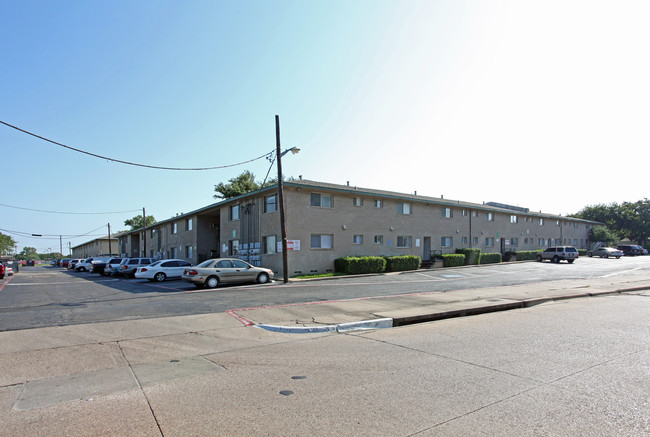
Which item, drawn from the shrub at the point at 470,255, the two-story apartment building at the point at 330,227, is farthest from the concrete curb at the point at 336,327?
the shrub at the point at 470,255

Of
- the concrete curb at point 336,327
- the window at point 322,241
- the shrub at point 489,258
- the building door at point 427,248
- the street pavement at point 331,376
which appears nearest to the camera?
the street pavement at point 331,376

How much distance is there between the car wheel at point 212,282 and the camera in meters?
19.2

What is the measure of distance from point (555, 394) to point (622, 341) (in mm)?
3942

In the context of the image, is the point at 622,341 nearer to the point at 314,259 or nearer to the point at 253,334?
the point at 253,334

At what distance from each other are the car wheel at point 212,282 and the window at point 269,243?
7.24 metres

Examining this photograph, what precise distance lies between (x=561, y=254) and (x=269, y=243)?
30.3m

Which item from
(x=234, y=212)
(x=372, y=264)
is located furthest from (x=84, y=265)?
(x=372, y=264)

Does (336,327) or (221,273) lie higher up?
(221,273)

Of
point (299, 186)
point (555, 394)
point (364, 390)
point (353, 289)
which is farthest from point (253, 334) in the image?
point (299, 186)

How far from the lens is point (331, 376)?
5566 mm

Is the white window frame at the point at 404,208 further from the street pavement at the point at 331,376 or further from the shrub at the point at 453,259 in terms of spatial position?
the street pavement at the point at 331,376

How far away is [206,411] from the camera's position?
4367 mm

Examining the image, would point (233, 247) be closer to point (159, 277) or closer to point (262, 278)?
point (159, 277)

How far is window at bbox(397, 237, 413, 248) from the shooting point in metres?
32.3
